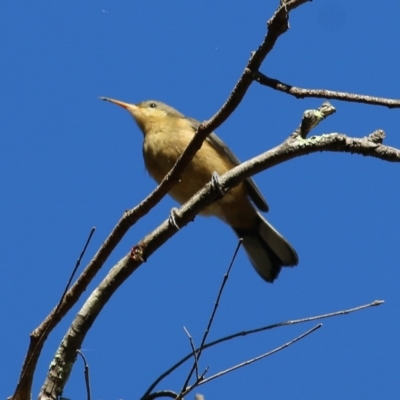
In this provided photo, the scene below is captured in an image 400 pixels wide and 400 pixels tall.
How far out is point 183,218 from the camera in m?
3.42

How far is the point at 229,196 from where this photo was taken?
6.00 m

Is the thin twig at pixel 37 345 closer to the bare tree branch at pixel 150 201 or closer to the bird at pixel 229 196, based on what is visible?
the bare tree branch at pixel 150 201

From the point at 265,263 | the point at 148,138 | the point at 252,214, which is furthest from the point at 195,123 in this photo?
the point at 265,263

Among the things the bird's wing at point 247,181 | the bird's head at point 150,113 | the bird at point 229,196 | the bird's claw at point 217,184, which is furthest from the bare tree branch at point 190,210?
the bird's head at point 150,113

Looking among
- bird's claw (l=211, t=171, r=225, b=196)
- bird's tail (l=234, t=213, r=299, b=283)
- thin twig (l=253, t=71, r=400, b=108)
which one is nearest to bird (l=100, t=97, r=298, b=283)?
bird's tail (l=234, t=213, r=299, b=283)

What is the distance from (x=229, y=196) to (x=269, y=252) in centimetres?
60

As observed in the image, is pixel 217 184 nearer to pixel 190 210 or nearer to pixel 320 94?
pixel 190 210

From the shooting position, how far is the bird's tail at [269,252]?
611 centimetres

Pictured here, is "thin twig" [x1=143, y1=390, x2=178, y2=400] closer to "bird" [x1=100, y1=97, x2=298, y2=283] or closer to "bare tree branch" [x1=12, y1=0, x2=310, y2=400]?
"bare tree branch" [x1=12, y1=0, x2=310, y2=400]

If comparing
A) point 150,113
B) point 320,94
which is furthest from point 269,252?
point 320,94

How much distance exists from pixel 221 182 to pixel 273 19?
805 millimetres

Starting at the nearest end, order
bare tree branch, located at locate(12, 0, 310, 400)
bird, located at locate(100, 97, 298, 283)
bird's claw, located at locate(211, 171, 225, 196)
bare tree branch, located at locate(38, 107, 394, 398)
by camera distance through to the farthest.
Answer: bare tree branch, located at locate(12, 0, 310, 400) < bare tree branch, located at locate(38, 107, 394, 398) < bird's claw, located at locate(211, 171, 225, 196) < bird, located at locate(100, 97, 298, 283)

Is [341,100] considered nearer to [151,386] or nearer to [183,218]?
[183,218]

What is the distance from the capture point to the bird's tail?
6.11 meters
